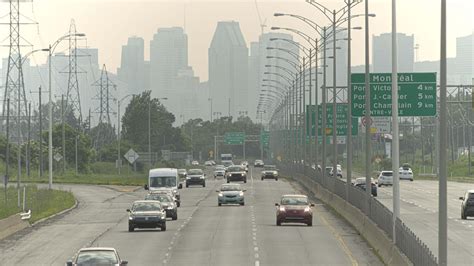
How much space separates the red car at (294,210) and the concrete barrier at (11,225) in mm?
11479

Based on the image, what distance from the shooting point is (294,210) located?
55344 millimetres

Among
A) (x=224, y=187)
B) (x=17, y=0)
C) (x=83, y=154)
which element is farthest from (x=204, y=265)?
(x=83, y=154)

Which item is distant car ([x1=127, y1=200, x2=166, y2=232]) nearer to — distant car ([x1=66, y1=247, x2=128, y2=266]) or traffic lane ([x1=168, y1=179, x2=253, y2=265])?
traffic lane ([x1=168, y1=179, x2=253, y2=265])

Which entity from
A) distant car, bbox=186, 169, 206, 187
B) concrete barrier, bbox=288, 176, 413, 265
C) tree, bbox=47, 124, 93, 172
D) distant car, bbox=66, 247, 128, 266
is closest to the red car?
concrete barrier, bbox=288, 176, 413, 265

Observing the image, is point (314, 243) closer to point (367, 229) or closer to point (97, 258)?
point (367, 229)

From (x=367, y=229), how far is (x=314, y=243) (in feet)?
8.24

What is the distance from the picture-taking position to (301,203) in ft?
181

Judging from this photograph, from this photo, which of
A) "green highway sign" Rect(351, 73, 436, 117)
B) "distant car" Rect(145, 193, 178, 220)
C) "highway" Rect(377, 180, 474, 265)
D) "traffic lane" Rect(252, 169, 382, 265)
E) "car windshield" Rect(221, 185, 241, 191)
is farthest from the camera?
"car windshield" Rect(221, 185, 241, 191)

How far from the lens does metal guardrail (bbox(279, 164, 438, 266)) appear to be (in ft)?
84.1

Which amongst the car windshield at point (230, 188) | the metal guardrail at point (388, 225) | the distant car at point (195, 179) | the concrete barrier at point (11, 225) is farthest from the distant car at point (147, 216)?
the distant car at point (195, 179)

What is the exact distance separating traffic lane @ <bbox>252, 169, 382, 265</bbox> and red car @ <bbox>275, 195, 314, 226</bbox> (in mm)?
371

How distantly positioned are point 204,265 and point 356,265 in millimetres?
4360

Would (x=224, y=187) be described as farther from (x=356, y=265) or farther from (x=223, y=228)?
(x=356, y=265)

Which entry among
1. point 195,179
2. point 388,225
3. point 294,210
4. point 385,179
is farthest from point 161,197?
point 195,179
